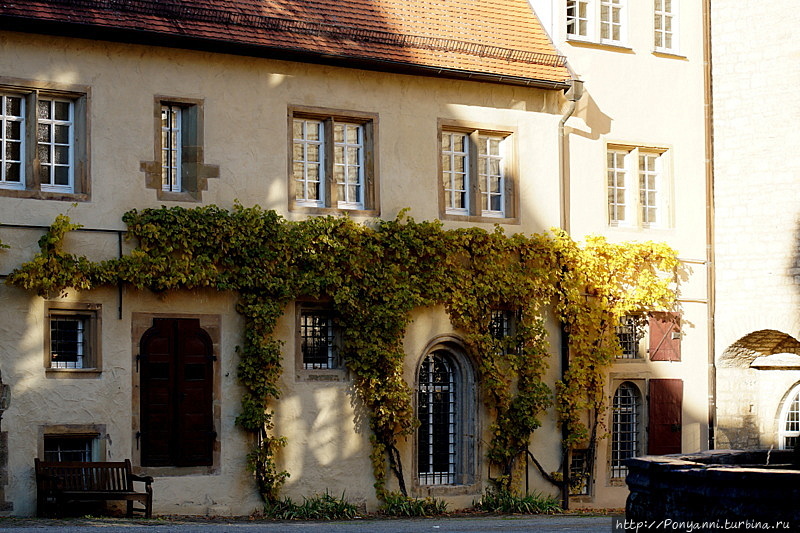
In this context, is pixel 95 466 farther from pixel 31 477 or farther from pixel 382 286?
pixel 382 286

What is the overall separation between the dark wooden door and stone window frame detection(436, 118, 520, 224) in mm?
4371

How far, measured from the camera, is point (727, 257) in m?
22.9

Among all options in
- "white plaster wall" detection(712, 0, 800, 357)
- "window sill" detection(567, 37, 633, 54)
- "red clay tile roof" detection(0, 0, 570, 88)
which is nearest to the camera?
"red clay tile roof" detection(0, 0, 570, 88)

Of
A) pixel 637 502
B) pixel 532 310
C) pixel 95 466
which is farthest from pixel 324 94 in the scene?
pixel 637 502

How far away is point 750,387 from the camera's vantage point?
23.2 metres

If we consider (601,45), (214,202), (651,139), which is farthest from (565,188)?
(214,202)

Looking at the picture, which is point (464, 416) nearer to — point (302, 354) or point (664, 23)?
point (302, 354)

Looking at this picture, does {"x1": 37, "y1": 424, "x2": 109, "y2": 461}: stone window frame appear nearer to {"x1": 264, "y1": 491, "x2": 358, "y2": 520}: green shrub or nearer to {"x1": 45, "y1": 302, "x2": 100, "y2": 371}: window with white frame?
{"x1": 45, "y1": 302, "x2": 100, "y2": 371}: window with white frame

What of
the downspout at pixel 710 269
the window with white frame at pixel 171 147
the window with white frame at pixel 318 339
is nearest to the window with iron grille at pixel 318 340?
the window with white frame at pixel 318 339

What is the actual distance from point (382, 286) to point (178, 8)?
4.69 meters

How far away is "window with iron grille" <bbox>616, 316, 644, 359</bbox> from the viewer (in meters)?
22.7

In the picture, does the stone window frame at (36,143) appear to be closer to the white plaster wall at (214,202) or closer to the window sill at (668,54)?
the white plaster wall at (214,202)

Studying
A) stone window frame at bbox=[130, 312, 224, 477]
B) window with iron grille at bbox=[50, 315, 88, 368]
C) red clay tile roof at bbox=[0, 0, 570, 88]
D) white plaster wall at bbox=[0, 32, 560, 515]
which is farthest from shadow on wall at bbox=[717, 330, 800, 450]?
window with iron grille at bbox=[50, 315, 88, 368]

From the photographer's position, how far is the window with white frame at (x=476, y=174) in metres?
21.2
